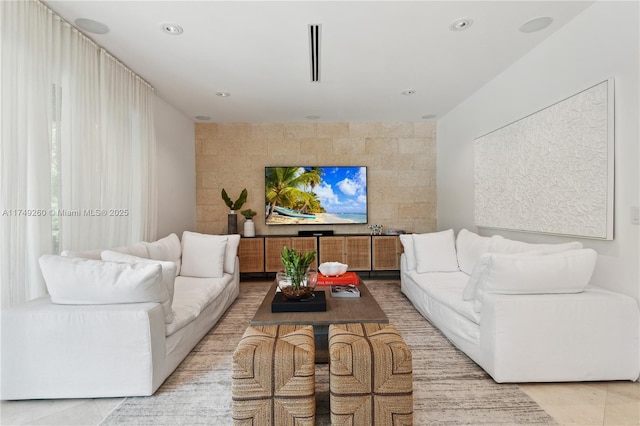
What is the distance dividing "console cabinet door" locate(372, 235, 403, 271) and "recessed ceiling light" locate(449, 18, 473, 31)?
3.12m

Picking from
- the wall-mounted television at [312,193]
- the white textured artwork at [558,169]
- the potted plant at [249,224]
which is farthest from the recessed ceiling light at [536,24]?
the potted plant at [249,224]

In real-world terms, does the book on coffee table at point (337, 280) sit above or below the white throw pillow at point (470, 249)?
below

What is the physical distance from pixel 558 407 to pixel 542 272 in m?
0.77

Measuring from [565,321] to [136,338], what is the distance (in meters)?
2.66

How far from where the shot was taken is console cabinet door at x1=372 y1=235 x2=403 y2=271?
5.07m

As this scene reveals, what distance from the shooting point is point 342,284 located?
294 cm

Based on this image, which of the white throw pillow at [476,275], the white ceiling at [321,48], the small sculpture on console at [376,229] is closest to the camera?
the white throw pillow at [476,275]

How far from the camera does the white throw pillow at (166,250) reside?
314 centimetres

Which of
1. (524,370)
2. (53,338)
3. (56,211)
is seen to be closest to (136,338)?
(53,338)

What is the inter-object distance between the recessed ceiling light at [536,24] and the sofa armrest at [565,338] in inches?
82.6

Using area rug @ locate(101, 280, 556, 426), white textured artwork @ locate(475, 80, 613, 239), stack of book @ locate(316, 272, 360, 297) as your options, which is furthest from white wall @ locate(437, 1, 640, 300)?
stack of book @ locate(316, 272, 360, 297)

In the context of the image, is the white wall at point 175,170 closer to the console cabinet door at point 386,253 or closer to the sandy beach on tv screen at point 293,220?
the sandy beach on tv screen at point 293,220

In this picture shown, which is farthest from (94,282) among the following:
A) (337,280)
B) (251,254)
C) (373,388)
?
(251,254)

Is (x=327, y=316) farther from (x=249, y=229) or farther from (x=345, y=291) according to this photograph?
(x=249, y=229)
